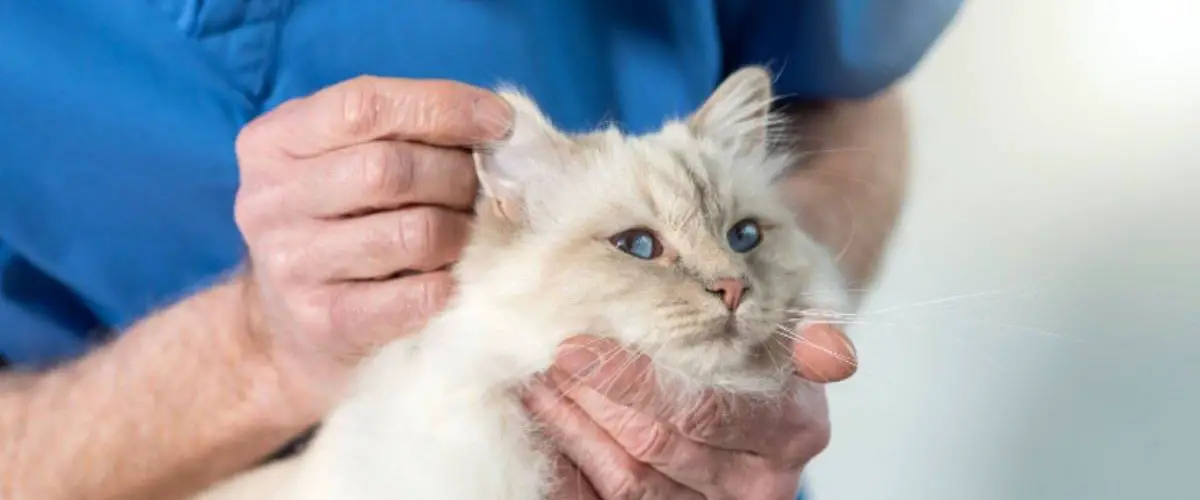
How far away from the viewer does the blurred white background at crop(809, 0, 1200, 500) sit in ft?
4.17

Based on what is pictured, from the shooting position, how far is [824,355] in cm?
74

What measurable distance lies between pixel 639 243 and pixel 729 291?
0.10 m

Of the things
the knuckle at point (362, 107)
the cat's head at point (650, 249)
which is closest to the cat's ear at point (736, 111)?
the cat's head at point (650, 249)

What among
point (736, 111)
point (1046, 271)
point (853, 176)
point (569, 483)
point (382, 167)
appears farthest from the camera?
point (1046, 271)

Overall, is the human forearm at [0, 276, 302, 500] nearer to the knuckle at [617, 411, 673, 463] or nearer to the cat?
the cat

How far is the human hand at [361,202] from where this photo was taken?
2.25 ft

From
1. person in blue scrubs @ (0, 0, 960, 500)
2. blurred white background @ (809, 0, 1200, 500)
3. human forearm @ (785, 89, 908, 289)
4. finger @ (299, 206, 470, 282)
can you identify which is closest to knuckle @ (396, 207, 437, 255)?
finger @ (299, 206, 470, 282)

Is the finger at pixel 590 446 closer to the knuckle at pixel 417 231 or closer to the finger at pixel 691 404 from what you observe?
the finger at pixel 691 404

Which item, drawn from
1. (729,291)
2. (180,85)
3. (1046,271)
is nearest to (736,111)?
(729,291)

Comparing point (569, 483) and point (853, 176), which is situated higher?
point (853, 176)

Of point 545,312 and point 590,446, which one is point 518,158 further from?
point 590,446

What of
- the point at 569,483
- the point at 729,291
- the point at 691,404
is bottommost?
the point at 569,483

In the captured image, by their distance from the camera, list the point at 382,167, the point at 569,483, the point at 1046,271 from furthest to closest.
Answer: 1. the point at 1046,271
2. the point at 569,483
3. the point at 382,167

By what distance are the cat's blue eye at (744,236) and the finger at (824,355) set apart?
93mm
